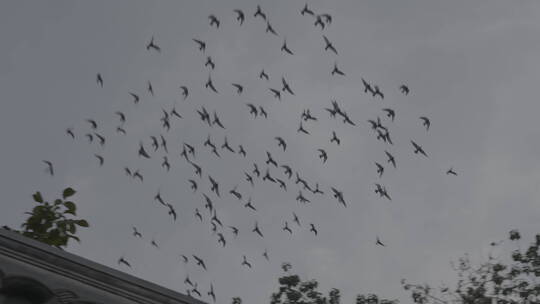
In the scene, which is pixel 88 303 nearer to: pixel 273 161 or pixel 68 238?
pixel 68 238

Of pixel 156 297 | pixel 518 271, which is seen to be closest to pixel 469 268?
pixel 518 271

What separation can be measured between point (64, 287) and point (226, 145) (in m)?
16.2

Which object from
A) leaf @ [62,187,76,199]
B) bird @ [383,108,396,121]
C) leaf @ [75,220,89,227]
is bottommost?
leaf @ [75,220,89,227]

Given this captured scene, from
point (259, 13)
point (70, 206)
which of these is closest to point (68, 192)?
point (70, 206)

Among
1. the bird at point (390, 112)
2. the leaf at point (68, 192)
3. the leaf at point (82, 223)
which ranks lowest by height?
the leaf at point (82, 223)

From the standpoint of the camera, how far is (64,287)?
13.7 metres

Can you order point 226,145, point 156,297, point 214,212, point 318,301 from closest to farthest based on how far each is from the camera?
point 156,297 → point 226,145 → point 214,212 → point 318,301

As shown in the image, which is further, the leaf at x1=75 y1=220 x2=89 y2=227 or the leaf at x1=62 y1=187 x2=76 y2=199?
the leaf at x1=75 y1=220 x2=89 y2=227

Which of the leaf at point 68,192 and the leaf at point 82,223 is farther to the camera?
the leaf at point 82,223

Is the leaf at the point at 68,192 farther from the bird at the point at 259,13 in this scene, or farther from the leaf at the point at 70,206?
the bird at the point at 259,13

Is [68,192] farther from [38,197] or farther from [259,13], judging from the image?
[259,13]

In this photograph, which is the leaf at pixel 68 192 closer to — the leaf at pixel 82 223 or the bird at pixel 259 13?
the leaf at pixel 82 223

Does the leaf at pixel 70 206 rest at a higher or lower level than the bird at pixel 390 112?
lower

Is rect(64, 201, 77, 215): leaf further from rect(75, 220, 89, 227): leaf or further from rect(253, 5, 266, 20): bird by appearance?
rect(253, 5, 266, 20): bird
